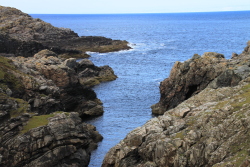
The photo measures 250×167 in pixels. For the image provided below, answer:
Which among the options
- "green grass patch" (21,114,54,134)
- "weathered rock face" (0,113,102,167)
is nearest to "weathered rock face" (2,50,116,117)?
"green grass patch" (21,114,54,134)

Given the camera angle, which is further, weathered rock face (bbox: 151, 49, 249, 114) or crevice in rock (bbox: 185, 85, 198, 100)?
crevice in rock (bbox: 185, 85, 198, 100)

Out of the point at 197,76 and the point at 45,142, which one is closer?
the point at 45,142

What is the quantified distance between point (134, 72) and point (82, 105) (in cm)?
4493

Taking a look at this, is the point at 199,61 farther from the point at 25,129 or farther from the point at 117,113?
the point at 25,129

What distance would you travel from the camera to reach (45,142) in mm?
40531

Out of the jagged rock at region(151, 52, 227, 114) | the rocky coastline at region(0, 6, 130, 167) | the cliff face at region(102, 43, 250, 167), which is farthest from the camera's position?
the jagged rock at region(151, 52, 227, 114)

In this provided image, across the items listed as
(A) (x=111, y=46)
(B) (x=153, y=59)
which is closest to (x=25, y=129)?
(B) (x=153, y=59)

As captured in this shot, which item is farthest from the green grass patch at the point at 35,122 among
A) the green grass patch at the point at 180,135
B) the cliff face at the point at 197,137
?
the green grass patch at the point at 180,135

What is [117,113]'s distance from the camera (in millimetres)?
72062

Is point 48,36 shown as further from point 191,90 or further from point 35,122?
point 35,122

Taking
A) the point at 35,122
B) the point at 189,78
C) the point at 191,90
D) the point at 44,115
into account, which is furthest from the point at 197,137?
the point at 191,90

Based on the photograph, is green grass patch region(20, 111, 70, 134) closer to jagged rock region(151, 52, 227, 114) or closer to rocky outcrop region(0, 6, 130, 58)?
jagged rock region(151, 52, 227, 114)

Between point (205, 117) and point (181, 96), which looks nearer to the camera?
point (205, 117)

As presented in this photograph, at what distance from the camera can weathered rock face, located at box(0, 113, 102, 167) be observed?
3916 cm
